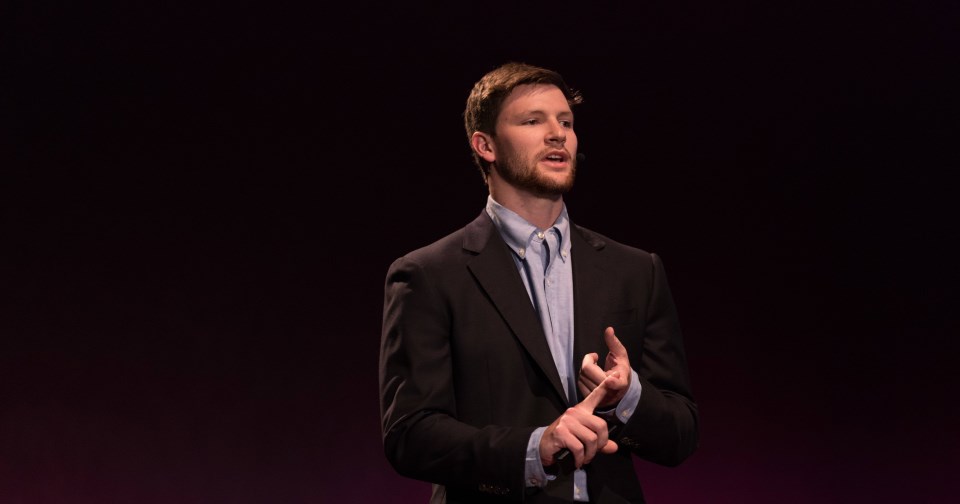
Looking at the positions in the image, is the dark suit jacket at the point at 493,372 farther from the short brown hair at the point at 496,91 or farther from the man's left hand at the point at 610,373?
the short brown hair at the point at 496,91

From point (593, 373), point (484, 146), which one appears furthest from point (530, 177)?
point (593, 373)

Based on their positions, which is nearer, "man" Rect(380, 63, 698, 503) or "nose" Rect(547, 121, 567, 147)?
"man" Rect(380, 63, 698, 503)

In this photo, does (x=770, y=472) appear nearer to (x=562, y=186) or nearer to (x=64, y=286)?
(x=562, y=186)

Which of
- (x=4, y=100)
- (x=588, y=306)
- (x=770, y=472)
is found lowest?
(x=770, y=472)

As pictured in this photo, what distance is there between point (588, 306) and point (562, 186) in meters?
0.22

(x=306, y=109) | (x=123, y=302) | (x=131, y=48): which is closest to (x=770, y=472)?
(x=306, y=109)

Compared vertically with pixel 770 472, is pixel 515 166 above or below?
above

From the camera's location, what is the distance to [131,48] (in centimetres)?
292

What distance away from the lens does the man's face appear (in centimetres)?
189

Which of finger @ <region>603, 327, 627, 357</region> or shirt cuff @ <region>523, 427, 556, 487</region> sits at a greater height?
finger @ <region>603, 327, 627, 357</region>

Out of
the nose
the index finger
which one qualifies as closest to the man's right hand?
the index finger

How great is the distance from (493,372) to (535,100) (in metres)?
0.50

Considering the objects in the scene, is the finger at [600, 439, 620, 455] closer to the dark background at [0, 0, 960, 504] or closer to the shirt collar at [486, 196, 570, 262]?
the shirt collar at [486, 196, 570, 262]

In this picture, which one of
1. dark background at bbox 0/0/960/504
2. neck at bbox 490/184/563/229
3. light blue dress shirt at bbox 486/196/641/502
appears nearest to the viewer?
light blue dress shirt at bbox 486/196/641/502
